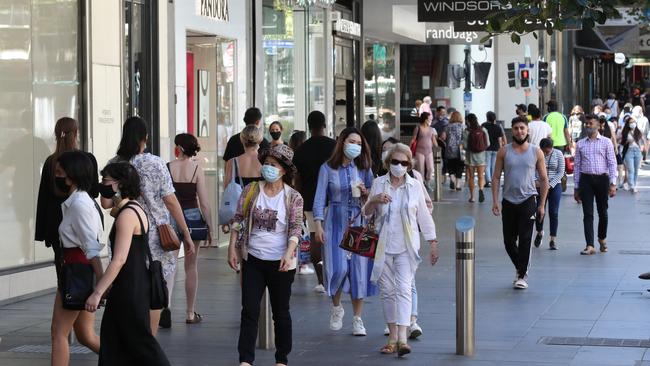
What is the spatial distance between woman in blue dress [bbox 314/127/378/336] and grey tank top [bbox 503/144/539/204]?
3.22 m

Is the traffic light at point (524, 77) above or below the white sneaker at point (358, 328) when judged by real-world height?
above

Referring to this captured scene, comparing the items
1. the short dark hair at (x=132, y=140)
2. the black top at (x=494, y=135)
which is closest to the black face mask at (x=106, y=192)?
the short dark hair at (x=132, y=140)

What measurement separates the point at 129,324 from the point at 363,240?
2.98 meters

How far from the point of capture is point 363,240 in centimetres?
1055

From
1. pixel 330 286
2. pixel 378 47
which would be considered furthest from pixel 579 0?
pixel 378 47

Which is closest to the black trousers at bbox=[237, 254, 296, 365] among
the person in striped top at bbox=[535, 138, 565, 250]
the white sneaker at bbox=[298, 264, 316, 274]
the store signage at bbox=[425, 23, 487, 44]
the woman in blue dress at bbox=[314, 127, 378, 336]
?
the woman in blue dress at bbox=[314, 127, 378, 336]

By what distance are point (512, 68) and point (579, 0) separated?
3704 cm

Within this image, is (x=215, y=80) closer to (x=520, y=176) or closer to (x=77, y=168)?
(x=520, y=176)

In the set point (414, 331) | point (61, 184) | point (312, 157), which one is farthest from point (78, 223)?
point (312, 157)

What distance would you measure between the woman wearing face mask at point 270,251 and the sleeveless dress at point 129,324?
1.21 metres

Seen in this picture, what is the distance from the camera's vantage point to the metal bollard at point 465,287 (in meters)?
10.0

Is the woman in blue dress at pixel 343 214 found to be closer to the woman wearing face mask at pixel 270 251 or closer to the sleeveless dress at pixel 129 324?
the woman wearing face mask at pixel 270 251

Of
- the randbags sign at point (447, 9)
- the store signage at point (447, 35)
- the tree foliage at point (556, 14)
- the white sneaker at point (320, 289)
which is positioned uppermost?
the store signage at point (447, 35)

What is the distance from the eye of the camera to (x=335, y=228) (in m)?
11.5
